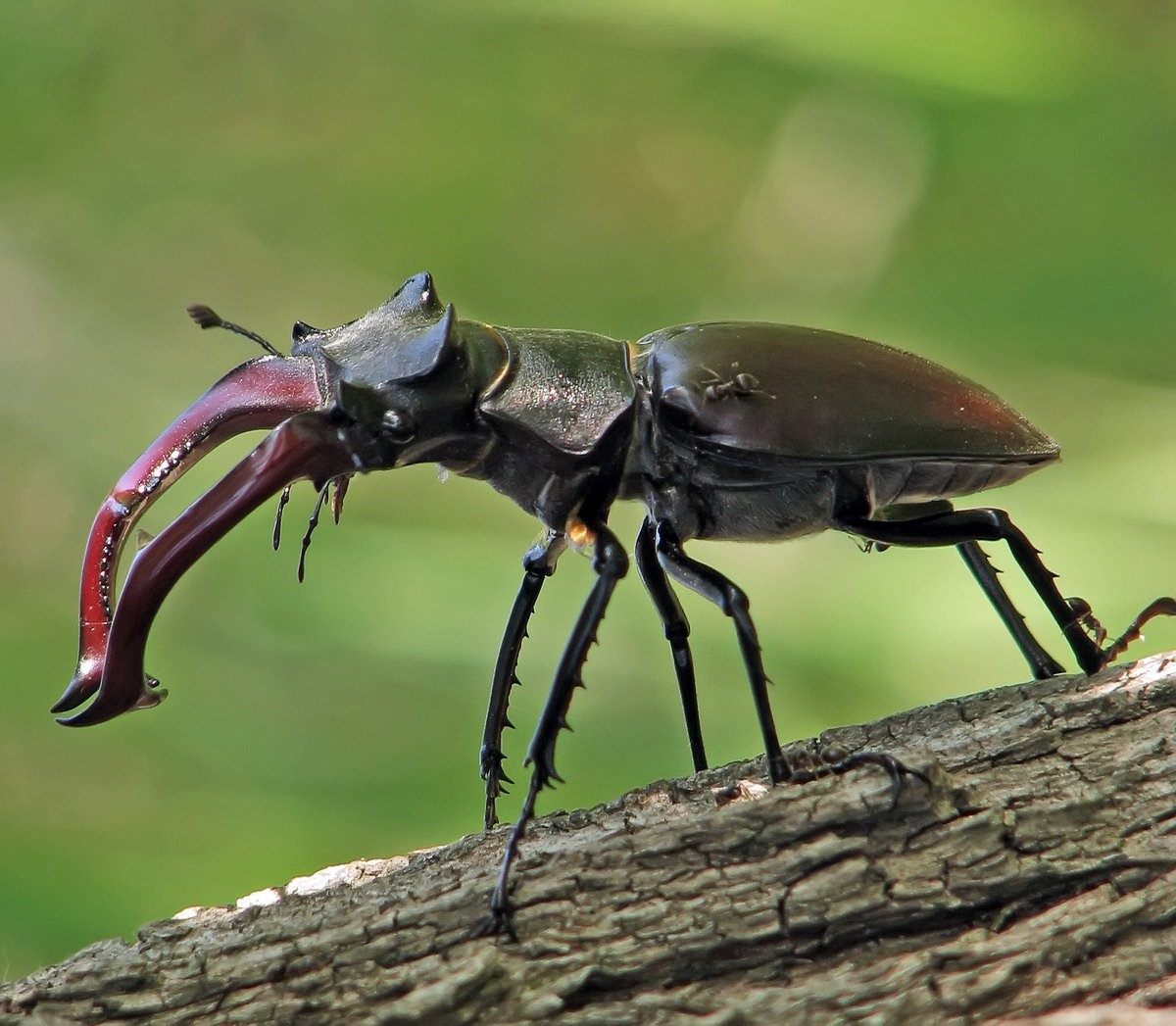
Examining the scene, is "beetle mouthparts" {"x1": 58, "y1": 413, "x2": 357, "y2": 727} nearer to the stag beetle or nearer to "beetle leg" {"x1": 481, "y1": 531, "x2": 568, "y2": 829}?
the stag beetle

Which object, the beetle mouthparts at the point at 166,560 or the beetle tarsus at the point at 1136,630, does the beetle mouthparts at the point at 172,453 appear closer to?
the beetle mouthparts at the point at 166,560

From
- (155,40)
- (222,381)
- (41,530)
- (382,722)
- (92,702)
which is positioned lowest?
(92,702)

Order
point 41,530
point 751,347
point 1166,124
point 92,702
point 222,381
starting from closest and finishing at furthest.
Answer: point 92,702 → point 222,381 → point 751,347 → point 41,530 → point 1166,124

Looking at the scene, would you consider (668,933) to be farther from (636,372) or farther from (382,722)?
(382,722)

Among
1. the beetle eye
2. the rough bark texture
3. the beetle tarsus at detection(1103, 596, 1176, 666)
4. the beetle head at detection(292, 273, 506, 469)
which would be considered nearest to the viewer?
the rough bark texture

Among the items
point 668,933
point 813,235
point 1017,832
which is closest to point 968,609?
point 813,235

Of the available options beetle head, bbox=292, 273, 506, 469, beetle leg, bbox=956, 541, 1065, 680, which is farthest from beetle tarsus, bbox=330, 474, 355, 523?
beetle leg, bbox=956, 541, 1065, 680

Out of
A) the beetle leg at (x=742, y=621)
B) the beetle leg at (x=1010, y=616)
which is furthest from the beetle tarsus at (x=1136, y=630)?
the beetle leg at (x=742, y=621)
